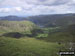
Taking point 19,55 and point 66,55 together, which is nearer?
point 66,55

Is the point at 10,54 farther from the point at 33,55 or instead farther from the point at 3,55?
the point at 33,55

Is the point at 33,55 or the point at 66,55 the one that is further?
the point at 33,55

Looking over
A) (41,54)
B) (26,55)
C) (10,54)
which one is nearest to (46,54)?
(41,54)

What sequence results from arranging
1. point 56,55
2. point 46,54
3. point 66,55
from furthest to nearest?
point 46,54
point 56,55
point 66,55

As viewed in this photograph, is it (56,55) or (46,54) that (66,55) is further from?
(46,54)

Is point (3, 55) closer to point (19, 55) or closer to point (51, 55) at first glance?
point (19, 55)

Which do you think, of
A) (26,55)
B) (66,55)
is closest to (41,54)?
(26,55)

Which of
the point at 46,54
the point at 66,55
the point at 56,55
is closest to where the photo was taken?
the point at 66,55
